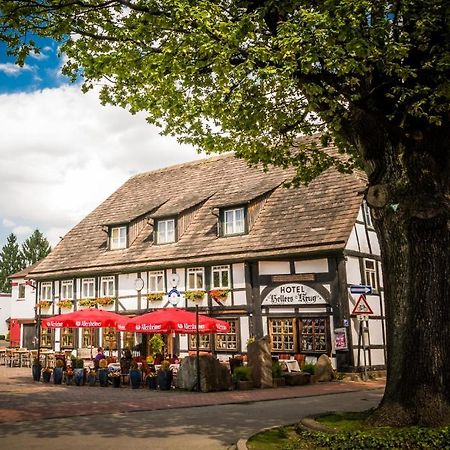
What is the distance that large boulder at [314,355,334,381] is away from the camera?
21.2m

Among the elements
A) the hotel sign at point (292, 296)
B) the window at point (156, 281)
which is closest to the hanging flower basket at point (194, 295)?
the window at point (156, 281)

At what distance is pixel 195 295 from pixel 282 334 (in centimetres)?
471

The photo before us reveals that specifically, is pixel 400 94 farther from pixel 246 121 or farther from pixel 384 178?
pixel 246 121

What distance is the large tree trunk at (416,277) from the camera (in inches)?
360

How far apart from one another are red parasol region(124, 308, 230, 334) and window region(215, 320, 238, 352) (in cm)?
450

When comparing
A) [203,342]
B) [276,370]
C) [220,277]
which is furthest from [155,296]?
[276,370]

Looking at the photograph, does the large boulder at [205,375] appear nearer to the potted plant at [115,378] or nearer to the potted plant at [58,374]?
the potted plant at [115,378]

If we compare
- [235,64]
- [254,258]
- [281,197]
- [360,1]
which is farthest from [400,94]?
[281,197]

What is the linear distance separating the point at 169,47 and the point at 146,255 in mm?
19868

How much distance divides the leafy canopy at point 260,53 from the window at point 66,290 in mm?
21557

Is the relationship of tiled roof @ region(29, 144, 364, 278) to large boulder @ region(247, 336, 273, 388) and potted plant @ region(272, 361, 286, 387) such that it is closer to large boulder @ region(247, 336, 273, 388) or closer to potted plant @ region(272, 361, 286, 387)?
potted plant @ region(272, 361, 286, 387)

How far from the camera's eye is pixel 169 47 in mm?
9828

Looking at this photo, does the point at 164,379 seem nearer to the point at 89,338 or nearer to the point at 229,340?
the point at 229,340

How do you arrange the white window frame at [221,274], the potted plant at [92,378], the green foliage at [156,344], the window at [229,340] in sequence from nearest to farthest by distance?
the potted plant at [92,378] < the window at [229,340] < the white window frame at [221,274] < the green foliage at [156,344]
